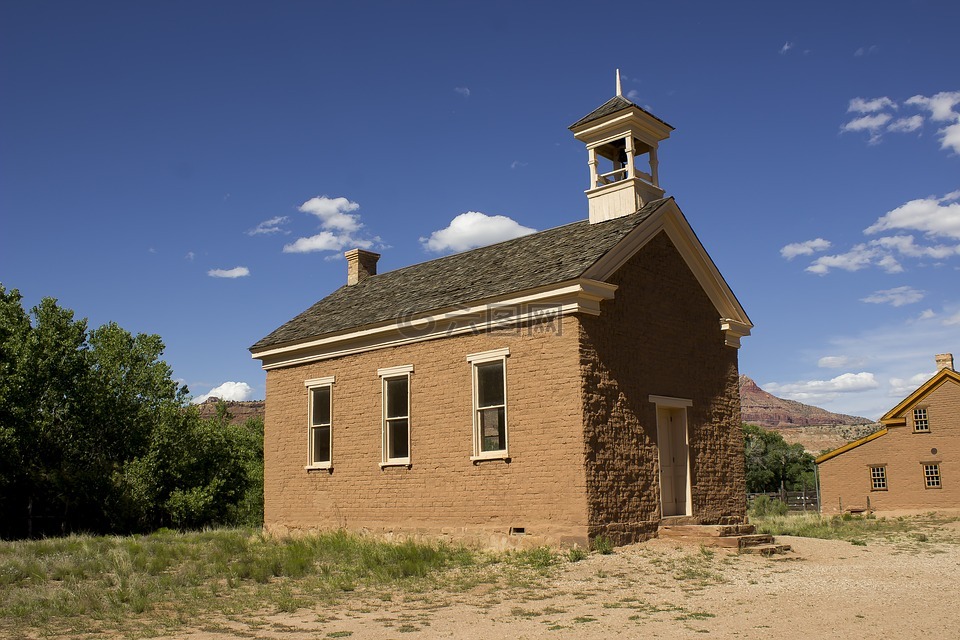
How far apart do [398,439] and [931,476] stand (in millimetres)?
32924

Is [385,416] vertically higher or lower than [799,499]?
higher

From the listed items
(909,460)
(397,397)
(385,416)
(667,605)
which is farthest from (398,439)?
(909,460)

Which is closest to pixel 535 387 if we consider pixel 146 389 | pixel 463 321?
pixel 463 321

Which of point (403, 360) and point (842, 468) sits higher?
point (403, 360)

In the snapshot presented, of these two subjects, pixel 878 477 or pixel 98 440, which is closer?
pixel 98 440

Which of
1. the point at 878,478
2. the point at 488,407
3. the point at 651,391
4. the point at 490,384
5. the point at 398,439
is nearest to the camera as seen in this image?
the point at 488,407

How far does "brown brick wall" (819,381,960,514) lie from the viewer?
41062 millimetres

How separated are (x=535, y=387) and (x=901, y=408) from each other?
33.2 m

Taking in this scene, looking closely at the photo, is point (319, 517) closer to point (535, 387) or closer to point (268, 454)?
point (268, 454)

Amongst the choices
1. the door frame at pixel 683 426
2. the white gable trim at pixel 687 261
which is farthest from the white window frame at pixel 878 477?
the door frame at pixel 683 426

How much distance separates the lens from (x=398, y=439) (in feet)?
62.7

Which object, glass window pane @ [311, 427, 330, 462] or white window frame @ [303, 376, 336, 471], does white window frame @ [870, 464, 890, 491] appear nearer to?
glass window pane @ [311, 427, 330, 462]

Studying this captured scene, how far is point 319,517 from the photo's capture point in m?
20.5

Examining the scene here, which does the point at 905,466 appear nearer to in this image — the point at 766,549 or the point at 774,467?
the point at 766,549
